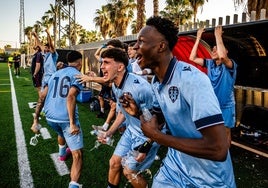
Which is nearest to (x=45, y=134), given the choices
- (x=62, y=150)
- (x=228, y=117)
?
(x=62, y=150)

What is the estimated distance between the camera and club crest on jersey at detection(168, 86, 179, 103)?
1768 mm

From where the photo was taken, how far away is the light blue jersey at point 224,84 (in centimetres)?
436

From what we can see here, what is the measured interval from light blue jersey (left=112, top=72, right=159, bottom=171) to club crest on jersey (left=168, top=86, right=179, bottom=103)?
1.57 metres

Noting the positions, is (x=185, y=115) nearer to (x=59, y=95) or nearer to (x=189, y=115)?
(x=189, y=115)

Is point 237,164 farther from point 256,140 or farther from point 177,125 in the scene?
point 177,125

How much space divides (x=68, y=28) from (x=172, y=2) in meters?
21.3

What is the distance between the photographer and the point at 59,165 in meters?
5.21

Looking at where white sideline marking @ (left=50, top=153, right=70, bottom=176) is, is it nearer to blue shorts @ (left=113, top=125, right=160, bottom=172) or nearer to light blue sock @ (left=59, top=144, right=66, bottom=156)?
light blue sock @ (left=59, top=144, right=66, bottom=156)

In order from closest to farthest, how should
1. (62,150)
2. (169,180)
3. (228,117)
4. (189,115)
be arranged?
(189,115), (169,180), (228,117), (62,150)

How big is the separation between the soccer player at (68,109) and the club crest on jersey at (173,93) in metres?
2.38

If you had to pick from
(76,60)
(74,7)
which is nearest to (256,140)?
(76,60)

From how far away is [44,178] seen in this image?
461 cm

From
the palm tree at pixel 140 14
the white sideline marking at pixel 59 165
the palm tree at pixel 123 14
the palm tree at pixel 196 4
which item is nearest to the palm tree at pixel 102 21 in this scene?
the palm tree at pixel 123 14

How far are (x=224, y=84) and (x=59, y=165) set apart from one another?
3.29 m
